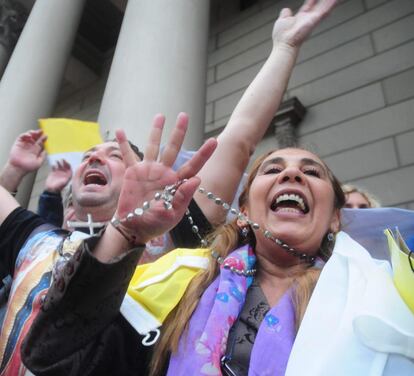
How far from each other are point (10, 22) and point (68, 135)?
5.84 metres

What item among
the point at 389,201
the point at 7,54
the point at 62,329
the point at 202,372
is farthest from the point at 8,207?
the point at 7,54

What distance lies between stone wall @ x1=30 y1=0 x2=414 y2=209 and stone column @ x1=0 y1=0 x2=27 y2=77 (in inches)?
135

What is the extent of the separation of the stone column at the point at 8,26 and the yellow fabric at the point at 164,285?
21.7 ft

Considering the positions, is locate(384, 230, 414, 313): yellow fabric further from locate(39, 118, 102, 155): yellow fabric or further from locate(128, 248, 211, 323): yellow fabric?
locate(39, 118, 102, 155): yellow fabric

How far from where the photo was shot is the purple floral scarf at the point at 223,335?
855 millimetres

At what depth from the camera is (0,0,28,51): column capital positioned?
6.68 m

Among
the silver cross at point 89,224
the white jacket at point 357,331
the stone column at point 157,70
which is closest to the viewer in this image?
the white jacket at point 357,331

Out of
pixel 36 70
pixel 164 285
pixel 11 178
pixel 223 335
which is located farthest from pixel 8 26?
pixel 223 335

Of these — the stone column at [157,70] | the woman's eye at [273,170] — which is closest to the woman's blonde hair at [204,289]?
the woman's eye at [273,170]

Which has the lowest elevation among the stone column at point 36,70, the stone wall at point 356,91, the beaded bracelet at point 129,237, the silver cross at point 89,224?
the stone wall at point 356,91

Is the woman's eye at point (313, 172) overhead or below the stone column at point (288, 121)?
overhead

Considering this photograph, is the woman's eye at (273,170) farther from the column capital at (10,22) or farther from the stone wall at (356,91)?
the column capital at (10,22)

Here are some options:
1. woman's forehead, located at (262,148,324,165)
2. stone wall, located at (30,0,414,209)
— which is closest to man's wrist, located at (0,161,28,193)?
woman's forehead, located at (262,148,324,165)

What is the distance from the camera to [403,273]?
2.53 feet
